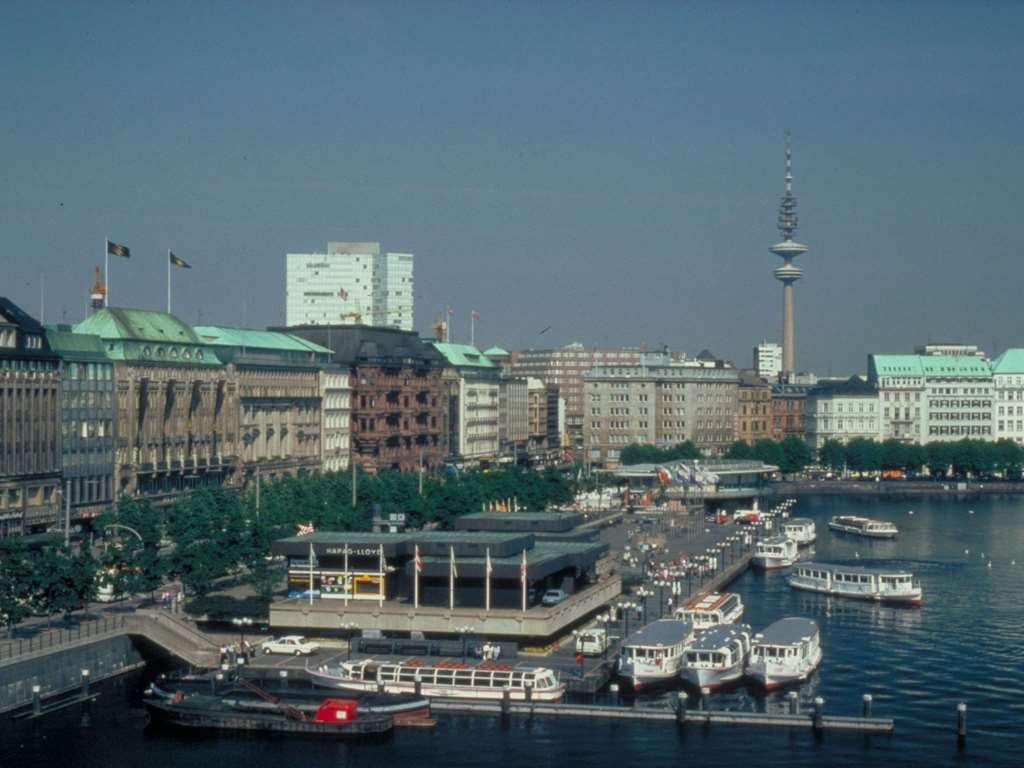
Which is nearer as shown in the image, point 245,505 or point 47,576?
point 47,576

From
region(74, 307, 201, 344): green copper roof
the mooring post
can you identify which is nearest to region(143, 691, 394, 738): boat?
the mooring post

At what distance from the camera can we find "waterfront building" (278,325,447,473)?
168375mm

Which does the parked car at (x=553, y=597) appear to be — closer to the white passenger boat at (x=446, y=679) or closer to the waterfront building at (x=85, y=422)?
the white passenger boat at (x=446, y=679)

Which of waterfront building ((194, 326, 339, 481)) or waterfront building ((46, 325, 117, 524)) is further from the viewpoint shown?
waterfront building ((194, 326, 339, 481))

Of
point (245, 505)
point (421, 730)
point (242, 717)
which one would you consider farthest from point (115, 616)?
point (245, 505)

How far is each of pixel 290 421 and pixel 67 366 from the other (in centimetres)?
4090

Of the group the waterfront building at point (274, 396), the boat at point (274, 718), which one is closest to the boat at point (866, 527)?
the waterfront building at point (274, 396)

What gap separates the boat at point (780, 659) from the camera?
253 ft

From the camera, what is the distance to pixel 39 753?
6425cm

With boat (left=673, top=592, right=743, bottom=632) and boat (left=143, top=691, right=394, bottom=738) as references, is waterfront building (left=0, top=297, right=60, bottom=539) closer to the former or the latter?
boat (left=143, top=691, right=394, bottom=738)

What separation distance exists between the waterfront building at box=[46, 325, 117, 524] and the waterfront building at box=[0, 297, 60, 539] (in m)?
1.42

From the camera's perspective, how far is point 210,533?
9569 cm

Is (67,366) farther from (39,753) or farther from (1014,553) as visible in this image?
(1014,553)

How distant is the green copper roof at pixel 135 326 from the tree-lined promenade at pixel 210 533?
1285cm
